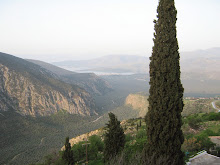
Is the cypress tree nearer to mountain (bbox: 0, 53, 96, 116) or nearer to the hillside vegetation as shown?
the hillside vegetation

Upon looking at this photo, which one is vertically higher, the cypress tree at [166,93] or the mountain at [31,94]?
the cypress tree at [166,93]

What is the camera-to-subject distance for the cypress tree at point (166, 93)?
11844 mm

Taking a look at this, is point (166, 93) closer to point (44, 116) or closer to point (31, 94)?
point (44, 116)

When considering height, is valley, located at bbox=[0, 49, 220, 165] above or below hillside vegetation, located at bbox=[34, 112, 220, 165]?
below

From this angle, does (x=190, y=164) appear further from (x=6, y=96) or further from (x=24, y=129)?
(x=6, y=96)

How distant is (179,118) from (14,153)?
54.9 meters

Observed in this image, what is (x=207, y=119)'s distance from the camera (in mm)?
33500

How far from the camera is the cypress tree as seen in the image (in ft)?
38.9

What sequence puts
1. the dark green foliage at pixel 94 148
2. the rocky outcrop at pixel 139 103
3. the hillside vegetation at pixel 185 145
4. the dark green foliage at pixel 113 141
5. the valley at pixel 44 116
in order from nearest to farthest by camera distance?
1. the hillside vegetation at pixel 185 145
2. the dark green foliage at pixel 113 141
3. the dark green foliage at pixel 94 148
4. the valley at pixel 44 116
5. the rocky outcrop at pixel 139 103

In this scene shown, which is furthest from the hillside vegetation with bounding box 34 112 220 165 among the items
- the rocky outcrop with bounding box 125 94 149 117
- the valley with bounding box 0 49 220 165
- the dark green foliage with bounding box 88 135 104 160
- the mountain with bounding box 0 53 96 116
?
the mountain with bounding box 0 53 96 116

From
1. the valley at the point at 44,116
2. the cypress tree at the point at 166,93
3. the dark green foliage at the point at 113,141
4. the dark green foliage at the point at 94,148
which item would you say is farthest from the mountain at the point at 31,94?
the cypress tree at the point at 166,93

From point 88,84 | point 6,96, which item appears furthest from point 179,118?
point 88,84

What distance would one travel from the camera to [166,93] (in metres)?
11.9

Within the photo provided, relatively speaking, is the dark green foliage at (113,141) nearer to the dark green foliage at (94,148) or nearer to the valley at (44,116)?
the dark green foliage at (94,148)
